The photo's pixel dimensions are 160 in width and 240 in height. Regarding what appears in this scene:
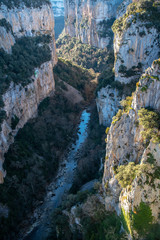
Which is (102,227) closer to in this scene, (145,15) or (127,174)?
(127,174)

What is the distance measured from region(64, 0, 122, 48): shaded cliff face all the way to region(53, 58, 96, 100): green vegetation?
2232 centimetres

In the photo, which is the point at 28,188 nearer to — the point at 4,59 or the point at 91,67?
the point at 4,59

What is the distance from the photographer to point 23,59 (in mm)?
38438

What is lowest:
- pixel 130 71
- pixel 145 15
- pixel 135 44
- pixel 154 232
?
pixel 154 232

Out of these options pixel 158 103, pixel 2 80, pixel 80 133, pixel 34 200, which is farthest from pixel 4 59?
pixel 158 103

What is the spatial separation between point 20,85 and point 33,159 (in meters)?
12.9

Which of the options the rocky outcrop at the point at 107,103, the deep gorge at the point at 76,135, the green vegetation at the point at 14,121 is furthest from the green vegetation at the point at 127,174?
the green vegetation at the point at 14,121

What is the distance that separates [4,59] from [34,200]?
2359cm

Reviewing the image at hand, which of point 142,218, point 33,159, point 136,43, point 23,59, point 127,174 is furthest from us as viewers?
point 23,59

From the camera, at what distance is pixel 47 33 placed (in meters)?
52.6

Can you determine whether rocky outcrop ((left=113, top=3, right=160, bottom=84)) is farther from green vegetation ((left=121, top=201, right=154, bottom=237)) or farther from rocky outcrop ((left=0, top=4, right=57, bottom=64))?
green vegetation ((left=121, top=201, right=154, bottom=237))

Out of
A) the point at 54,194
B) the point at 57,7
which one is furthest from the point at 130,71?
the point at 57,7

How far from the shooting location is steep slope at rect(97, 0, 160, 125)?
28.4m

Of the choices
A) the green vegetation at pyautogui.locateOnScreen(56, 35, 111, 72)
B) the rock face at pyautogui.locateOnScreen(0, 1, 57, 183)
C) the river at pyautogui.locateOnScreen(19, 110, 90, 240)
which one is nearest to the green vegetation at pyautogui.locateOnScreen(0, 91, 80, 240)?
the river at pyautogui.locateOnScreen(19, 110, 90, 240)
